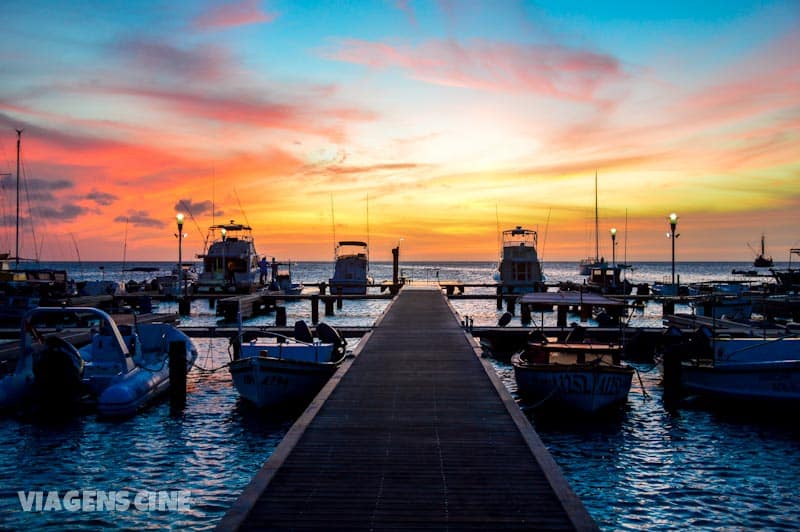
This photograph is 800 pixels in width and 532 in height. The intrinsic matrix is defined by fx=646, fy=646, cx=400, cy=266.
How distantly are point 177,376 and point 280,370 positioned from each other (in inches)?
122

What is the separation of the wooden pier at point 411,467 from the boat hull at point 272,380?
297cm

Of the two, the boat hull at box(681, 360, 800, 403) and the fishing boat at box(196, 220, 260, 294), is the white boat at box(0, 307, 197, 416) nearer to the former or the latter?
the boat hull at box(681, 360, 800, 403)

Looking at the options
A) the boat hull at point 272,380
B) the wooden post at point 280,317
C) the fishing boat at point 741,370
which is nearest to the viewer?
the fishing boat at point 741,370

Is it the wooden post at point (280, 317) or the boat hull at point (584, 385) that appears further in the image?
the wooden post at point (280, 317)

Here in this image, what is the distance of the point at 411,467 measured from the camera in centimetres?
974

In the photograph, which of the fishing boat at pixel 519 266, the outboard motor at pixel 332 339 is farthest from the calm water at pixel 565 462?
→ the fishing boat at pixel 519 266

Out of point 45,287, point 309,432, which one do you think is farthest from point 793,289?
point 45,287

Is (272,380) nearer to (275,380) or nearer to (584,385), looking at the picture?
(275,380)

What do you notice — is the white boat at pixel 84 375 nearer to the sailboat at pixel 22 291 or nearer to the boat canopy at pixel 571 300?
the boat canopy at pixel 571 300

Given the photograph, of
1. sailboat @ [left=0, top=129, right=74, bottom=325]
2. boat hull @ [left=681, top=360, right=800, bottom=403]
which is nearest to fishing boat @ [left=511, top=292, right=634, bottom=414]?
boat hull @ [left=681, top=360, right=800, bottom=403]

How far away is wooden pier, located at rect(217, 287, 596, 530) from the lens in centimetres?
798

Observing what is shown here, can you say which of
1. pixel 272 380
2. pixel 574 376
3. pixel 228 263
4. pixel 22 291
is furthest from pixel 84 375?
pixel 228 263

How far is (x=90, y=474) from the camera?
→ 44.5 ft

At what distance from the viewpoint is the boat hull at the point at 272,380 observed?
18.3 m
